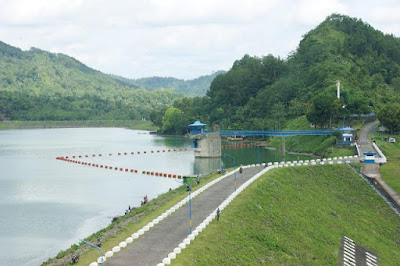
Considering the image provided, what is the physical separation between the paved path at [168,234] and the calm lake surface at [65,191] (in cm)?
1443

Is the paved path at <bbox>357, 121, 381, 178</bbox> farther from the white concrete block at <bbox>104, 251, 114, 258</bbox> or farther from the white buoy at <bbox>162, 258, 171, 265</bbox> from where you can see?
the white concrete block at <bbox>104, 251, 114, 258</bbox>

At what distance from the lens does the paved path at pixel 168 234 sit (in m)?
46.3

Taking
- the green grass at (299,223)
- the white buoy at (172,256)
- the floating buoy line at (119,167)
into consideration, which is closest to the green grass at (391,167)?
the green grass at (299,223)

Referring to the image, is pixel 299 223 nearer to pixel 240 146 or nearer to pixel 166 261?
pixel 166 261

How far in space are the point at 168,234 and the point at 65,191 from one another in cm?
5296

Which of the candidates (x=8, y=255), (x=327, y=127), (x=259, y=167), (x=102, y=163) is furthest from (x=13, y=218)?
(x=327, y=127)

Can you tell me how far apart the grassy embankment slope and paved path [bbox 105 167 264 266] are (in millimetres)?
53485

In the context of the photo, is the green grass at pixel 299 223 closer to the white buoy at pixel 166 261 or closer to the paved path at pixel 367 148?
the white buoy at pixel 166 261

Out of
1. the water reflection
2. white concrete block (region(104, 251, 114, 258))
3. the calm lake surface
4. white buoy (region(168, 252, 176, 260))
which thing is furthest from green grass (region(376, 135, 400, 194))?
white concrete block (region(104, 251, 114, 258))

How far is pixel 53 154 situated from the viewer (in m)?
166

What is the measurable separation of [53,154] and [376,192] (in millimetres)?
103509

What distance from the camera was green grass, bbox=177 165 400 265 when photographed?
53.2 m

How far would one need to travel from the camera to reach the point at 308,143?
14988 cm

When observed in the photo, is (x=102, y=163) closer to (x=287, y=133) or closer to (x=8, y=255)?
(x=287, y=133)
